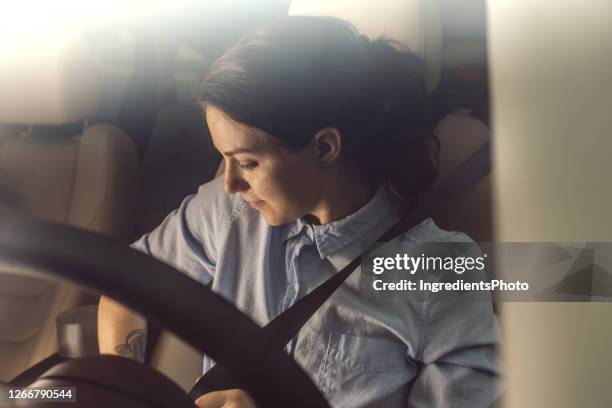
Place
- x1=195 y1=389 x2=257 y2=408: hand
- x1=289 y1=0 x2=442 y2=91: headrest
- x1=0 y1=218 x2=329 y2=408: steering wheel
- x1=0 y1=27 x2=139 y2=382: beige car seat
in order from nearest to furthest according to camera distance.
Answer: x1=0 y1=218 x2=329 y2=408: steering wheel → x1=195 y1=389 x2=257 y2=408: hand → x1=289 y1=0 x2=442 y2=91: headrest → x1=0 y1=27 x2=139 y2=382: beige car seat

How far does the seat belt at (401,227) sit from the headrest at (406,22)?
86 millimetres

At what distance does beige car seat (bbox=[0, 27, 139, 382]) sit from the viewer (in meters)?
0.75

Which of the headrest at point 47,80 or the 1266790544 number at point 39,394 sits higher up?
the headrest at point 47,80

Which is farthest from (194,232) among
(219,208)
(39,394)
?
(39,394)

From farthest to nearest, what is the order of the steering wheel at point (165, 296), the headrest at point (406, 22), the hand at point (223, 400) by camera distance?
the headrest at point (406, 22) → the hand at point (223, 400) → the steering wheel at point (165, 296)

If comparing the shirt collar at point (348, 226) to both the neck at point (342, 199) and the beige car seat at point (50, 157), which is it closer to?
the neck at point (342, 199)

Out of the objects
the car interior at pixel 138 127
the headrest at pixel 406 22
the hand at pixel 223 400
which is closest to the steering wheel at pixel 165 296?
the hand at pixel 223 400

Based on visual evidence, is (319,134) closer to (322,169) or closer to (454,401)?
(322,169)

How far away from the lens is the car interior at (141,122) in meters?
0.61

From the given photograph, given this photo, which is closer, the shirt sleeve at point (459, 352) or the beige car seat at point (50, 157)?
the shirt sleeve at point (459, 352)

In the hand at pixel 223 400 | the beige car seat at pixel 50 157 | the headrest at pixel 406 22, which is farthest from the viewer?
the beige car seat at pixel 50 157

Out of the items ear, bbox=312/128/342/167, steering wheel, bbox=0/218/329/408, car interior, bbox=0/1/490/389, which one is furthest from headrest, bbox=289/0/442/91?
steering wheel, bbox=0/218/329/408

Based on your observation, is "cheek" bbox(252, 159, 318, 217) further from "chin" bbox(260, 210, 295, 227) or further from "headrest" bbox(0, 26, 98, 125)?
"headrest" bbox(0, 26, 98, 125)

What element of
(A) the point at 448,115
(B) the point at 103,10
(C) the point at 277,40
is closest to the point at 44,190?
(B) the point at 103,10
